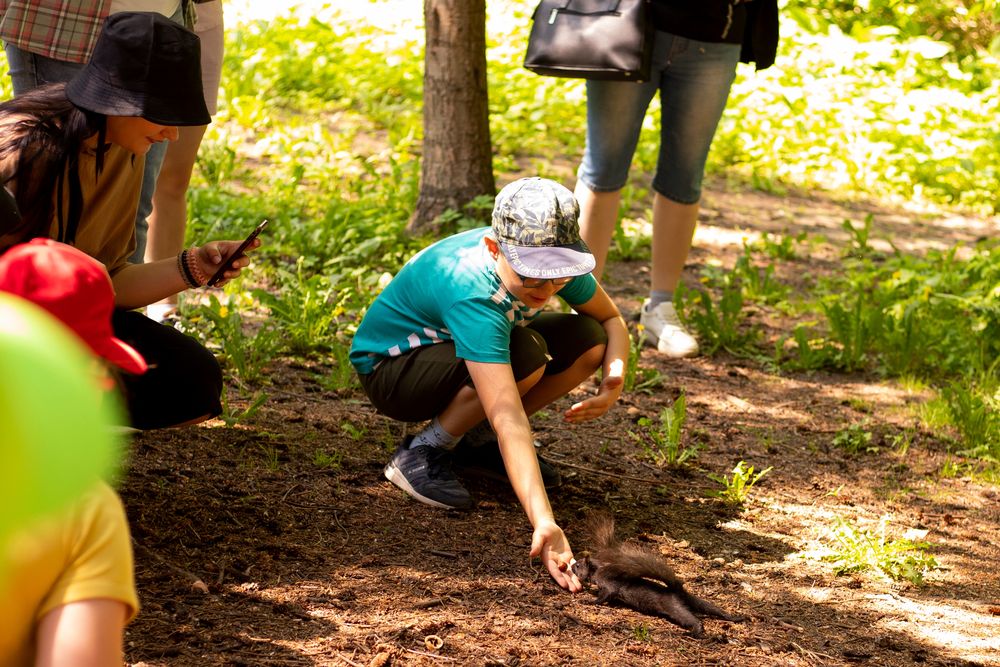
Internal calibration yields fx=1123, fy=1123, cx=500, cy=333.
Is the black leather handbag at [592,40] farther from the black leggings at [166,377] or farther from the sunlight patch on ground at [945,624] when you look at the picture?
the sunlight patch on ground at [945,624]

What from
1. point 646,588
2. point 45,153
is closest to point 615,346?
point 646,588

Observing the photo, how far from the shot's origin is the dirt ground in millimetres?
2633

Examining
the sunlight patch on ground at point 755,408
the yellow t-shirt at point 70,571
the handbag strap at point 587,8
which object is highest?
the handbag strap at point 587,8

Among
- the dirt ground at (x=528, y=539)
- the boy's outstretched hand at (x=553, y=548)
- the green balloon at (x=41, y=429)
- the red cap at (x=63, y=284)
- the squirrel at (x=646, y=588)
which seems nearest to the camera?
the green balloon at (x=41, y=429)

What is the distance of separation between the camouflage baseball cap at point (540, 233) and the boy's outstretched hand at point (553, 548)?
2.10 ft

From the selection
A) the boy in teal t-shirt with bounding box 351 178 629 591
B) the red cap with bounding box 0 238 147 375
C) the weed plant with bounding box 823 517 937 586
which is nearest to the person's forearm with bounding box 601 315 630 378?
the boy in teal t-shirt with bounding box 351 178 629 591

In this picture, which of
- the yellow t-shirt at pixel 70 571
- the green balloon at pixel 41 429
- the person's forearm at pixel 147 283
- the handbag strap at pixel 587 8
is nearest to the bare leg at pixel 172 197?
the person's forearm at pixel 147 283

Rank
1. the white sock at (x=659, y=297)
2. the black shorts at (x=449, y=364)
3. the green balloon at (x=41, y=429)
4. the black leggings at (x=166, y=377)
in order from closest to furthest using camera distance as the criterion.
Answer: the green balloon at (x=41, y=429) → the black leggings at (x=166, y=377) → the black shorts at (x=449, y=364) → the white sock at (x=659, y=297)

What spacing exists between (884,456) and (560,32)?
6.53 feet

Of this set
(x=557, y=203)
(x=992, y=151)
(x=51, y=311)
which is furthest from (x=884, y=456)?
→ (x=992, y=151)

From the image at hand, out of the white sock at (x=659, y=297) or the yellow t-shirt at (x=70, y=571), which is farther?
the white sock at (x=659, y=297)

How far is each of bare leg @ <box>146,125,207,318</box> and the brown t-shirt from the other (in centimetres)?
108

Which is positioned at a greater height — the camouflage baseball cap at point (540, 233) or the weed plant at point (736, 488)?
the camouflage baseball cap at point (540, 233)

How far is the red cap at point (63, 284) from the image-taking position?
151cm
